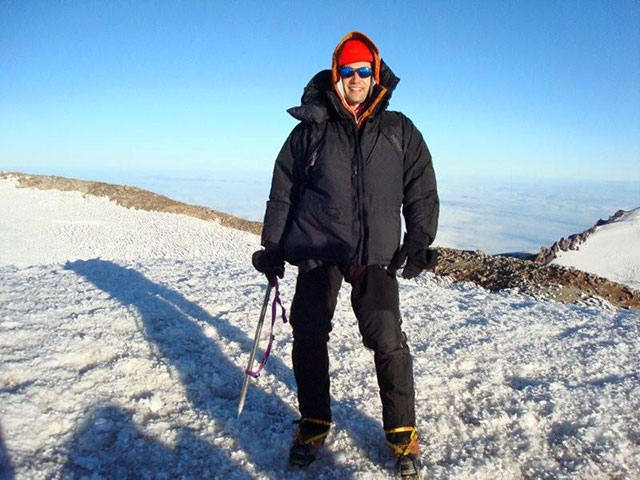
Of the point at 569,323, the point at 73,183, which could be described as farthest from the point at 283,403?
the point at 73,183

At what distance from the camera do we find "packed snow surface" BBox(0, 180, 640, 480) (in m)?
3.57

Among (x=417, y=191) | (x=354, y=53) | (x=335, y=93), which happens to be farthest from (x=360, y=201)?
(x=354, y=53)

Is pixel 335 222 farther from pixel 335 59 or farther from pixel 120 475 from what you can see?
pixel 120 475

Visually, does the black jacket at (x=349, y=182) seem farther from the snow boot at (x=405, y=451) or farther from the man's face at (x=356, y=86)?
the snow boot at (x=405, y=451)

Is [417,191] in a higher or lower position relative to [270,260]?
higher

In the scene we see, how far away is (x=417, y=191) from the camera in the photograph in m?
3.73

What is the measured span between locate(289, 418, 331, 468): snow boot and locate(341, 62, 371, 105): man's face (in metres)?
2.64

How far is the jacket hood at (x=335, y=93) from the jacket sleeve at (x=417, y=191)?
1.16 feet

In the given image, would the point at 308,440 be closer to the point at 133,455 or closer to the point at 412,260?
the point at 133,455

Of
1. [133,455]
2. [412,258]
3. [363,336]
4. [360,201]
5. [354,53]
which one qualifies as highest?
[354,53]

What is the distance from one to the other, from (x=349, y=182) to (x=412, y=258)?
79 centimetres

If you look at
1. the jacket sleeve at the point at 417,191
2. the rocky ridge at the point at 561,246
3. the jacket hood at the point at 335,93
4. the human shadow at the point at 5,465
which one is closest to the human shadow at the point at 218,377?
the human shadow at the point at 5,465

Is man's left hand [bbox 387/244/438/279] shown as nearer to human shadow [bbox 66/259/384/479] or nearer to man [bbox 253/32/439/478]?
man [bbox 253/32/439/478]

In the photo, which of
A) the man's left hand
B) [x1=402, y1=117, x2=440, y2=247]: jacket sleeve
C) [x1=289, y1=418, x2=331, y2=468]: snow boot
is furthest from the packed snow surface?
[x1=402, y1=117, x2=440, y2=247]: jacket sleeve
